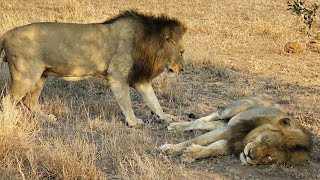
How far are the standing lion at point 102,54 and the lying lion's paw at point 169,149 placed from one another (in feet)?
3.42

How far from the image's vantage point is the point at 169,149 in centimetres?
492

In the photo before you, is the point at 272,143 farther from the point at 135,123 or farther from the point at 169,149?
the point at 135,123

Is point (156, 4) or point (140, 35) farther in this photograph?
point (156, 4)

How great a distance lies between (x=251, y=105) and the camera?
582cm

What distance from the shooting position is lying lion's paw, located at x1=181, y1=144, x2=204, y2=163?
4781 mm

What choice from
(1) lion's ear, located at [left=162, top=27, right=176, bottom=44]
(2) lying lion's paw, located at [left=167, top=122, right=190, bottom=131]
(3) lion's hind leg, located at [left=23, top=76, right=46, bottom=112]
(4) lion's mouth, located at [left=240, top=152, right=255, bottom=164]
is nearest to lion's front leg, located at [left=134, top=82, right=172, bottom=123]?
(2) lying lion's paw, located at [left=167, top=122, right=190, bottom=131]

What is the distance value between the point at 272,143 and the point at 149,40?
2142 millimetres

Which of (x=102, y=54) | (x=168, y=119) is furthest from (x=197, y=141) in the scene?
(x=102, y=54)

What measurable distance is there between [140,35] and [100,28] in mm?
454

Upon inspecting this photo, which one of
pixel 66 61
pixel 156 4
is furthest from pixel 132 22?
pixel 156 4

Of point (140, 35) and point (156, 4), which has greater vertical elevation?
point (140, 35)

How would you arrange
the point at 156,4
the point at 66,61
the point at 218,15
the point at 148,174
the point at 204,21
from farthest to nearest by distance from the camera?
the point at 156,4, the point at 218,15, the point at 204,21, the point at 66,61, the point at 148,174

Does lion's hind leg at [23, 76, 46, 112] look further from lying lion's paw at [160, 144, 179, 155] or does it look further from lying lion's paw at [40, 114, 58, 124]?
lying lion's paw at [160, 144, 179, 155]

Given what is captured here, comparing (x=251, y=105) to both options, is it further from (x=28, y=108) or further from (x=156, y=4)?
(x=156, y=4)
